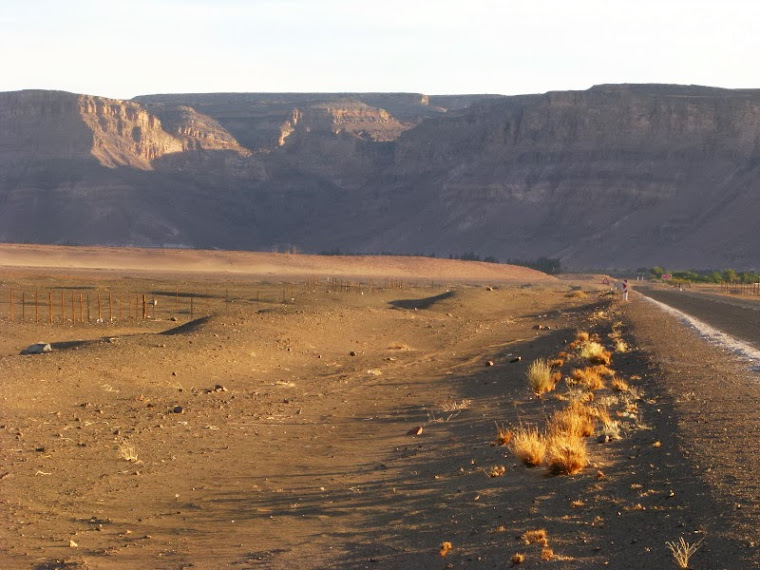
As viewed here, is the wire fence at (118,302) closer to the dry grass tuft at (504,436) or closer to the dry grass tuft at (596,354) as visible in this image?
the dry grass tuft at (596,354)

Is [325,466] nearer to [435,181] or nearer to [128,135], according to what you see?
[435,181]

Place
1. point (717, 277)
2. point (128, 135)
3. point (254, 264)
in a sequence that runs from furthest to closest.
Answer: point (128, 135) → point (717, 277) → point (254, 264)

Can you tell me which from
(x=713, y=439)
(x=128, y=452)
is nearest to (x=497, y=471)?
(x=713, y=439)

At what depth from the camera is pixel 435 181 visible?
581 ft

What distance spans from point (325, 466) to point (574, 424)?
3.12 metres

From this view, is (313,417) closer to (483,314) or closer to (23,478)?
(23,478)

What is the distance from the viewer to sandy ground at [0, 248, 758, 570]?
9.69m

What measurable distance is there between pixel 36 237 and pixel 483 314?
120 meters

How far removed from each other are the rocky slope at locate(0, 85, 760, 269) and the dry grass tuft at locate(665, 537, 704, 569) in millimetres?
126682

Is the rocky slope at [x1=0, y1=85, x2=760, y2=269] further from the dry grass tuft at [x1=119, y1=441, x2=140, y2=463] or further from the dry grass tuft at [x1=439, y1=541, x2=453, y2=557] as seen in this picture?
the dry grass tuft at [x1=439, y1=541, x2=453, y2=557]

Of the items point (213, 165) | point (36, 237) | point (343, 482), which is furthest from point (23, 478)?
point (213, 165)

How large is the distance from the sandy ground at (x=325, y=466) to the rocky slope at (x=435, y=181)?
113787 mm

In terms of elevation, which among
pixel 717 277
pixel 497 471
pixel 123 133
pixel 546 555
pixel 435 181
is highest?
pixel 546 555

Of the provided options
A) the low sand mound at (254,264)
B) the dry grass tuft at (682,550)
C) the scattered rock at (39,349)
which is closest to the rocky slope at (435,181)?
the low sand mound at (254,264)
